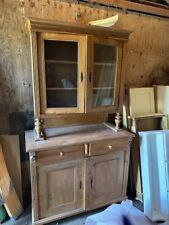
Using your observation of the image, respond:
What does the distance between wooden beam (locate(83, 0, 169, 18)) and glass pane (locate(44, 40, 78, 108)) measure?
2.33 feet

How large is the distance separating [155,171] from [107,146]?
0.61m

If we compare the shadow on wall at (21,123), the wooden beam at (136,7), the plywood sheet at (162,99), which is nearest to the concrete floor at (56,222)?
the shadow on wall at (21,123)

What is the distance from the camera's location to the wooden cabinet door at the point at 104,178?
1771 mm

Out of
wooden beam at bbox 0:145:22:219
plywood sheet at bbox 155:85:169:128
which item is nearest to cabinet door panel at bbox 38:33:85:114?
wooden beam at bbox 0:145:22:219

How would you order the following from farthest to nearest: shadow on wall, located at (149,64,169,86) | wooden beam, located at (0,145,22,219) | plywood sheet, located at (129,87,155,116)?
shadow on wall, located at (149,64,169,86), plywood sheet, located at (129,87,155,116), wooden beam, located at (0,145,22,219)

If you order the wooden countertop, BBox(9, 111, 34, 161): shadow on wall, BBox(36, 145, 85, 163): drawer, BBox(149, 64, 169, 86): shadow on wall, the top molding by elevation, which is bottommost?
BBox(36, 145, 85, 163): drawer

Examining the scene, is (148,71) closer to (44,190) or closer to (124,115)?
(124,115)

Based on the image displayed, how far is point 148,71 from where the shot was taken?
2398 mm

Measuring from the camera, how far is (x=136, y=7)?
6.91 feet

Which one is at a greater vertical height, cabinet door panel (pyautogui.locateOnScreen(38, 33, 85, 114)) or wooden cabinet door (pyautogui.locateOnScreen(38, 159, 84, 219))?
cabinet door panel (pyautogui.locateOnScreen(38, 33, 85, 114))

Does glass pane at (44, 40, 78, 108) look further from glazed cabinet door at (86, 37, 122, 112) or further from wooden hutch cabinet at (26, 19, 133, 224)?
glazed cabinet door at (86, 37, 122, 112)

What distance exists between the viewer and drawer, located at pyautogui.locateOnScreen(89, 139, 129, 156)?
5.60 ft

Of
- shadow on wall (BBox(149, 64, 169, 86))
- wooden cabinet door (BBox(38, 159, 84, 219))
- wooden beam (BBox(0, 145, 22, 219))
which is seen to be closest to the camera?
wooden cabinet door (BBox(38, 159, 84, 219))

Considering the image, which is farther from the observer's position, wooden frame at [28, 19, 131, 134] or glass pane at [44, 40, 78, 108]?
glass pane at [44, 40, 78, 108]
